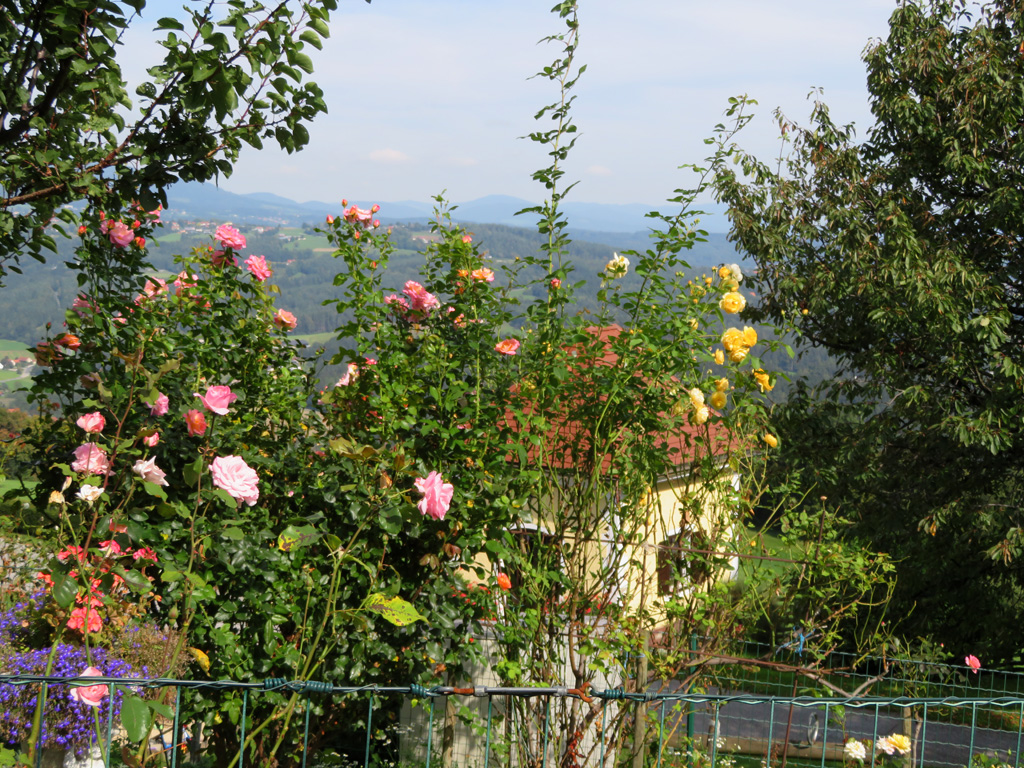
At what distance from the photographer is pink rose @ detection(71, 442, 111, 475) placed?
2295 mm

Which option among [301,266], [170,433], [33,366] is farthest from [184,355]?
[301,266]

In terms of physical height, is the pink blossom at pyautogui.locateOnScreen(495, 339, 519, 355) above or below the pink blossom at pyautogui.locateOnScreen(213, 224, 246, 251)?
below

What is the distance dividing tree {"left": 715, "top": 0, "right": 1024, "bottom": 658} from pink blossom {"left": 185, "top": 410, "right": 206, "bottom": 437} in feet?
22.7

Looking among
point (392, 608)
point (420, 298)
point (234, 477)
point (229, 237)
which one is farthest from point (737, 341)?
point (229, 237)

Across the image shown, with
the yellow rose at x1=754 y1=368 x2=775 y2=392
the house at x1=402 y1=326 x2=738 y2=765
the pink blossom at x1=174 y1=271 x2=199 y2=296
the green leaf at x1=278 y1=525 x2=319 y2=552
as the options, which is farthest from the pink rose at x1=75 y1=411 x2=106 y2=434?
the yellow rose at x1=754 y1=368 x2=775 y2=392

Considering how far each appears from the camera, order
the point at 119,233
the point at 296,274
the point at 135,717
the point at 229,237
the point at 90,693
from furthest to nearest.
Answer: the point at 296,274, the point at 229,237, the point at 119,233, the point at 90,693, the point at 135,717

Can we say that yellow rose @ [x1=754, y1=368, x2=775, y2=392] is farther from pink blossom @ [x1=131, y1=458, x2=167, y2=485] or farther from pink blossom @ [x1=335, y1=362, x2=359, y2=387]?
pink blossom @ [x1=131, y1=458, x2=167, y2=485]

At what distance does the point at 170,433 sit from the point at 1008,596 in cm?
1052

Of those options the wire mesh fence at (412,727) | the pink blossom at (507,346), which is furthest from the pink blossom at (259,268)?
the wire mesh fence at (412,727)

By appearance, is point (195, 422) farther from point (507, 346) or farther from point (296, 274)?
point (296, 274)

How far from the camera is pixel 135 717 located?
1.72 meters

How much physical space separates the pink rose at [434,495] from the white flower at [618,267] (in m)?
1.11

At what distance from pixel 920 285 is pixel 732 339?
18.1 ft

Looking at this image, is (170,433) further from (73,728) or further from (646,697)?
(646,697)
